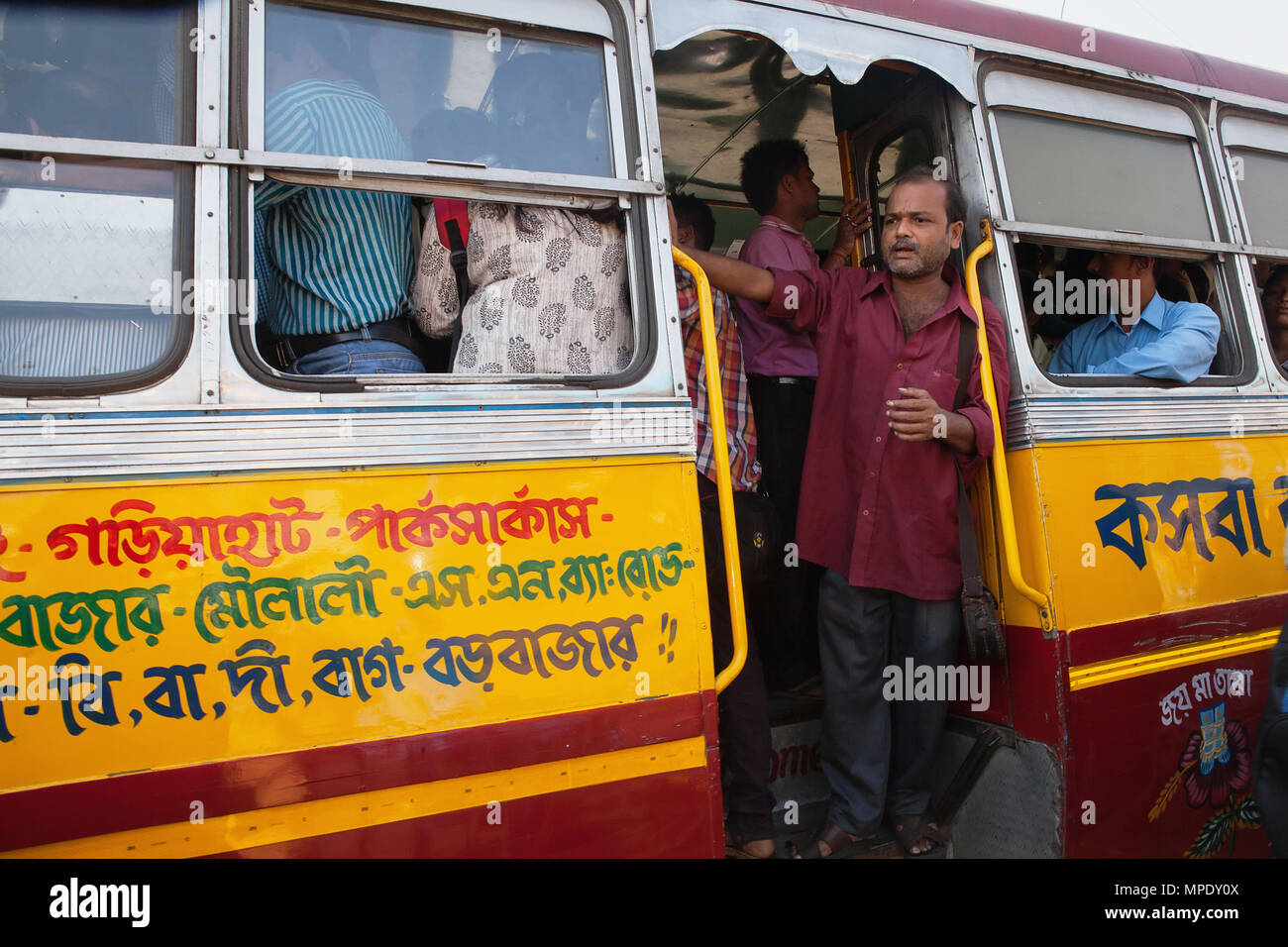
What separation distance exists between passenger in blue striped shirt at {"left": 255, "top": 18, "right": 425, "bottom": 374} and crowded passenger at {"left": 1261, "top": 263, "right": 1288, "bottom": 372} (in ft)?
11.0

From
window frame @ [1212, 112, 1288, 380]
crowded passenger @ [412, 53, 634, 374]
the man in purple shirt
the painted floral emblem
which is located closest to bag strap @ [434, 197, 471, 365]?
crowded passenger @ [412, 53, 634, 374]

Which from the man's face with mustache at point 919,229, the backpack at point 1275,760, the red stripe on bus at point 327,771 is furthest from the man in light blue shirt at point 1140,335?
the red stripe on bus at point 327,771

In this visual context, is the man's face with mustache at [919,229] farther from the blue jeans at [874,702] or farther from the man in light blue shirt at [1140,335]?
the blue jeans at [874,702]

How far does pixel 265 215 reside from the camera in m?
1.98

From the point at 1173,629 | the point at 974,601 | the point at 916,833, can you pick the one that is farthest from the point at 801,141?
the point at 916,833

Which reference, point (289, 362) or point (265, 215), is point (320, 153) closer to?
point (265, 215)

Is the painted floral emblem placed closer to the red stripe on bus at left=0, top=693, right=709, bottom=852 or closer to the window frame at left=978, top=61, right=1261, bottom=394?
the window frame at left=978, top=61, right=1261, bottom=394

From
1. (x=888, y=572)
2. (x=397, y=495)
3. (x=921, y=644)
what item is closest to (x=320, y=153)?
(x=397, y=495)

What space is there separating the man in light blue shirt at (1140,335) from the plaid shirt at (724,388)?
46.0 inches

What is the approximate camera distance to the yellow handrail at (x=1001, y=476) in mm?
2406

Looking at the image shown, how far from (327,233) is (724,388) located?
1.27 metres

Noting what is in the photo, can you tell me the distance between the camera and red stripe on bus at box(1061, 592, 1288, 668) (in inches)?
97.7

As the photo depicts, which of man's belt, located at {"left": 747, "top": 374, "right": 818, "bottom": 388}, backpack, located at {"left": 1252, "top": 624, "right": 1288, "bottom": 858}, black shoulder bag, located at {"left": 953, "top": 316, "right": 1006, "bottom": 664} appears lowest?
backpack, located at {"left": 1252, "top": 624, "right": 1288, "bottom": 858}

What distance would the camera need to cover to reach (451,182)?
194 centimetres
